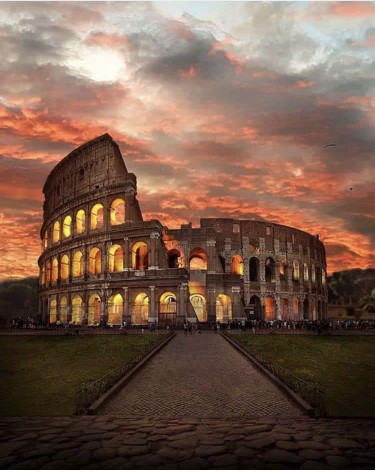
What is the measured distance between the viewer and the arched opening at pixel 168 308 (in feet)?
122

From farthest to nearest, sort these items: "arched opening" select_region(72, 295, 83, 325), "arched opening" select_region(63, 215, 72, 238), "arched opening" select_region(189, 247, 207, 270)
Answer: "arched opening" select_region(63, 215, 72, 238)
"arched opening" select_region(189, 247, 207, 270)
"arched opening" select_region(72, 295, 83, 325)

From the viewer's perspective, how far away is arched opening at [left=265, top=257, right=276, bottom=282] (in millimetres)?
51969

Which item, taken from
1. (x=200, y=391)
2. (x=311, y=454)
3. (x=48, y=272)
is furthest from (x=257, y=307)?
(x=311, y=454)

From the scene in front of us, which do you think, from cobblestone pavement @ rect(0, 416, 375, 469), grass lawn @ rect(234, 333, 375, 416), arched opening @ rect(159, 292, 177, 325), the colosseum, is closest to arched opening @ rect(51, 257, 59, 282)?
the colosseum

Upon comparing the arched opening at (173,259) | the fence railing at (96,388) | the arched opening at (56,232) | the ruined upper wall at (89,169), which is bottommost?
the fence railing at (96,388)

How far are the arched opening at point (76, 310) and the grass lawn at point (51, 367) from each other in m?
14.1

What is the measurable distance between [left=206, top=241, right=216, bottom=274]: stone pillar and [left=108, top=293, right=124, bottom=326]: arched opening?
31.5ft

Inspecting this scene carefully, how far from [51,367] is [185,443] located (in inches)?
496

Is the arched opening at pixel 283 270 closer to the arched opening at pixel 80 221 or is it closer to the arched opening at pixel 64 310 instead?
the arched opening at pixel 80 221

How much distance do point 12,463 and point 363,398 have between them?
9887 mm

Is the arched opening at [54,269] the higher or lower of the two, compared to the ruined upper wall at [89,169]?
lower

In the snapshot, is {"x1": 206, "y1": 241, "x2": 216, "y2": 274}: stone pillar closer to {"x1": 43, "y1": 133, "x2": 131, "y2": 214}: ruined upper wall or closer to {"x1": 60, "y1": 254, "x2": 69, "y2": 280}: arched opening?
{"x1": 43, "y1": 133, "x2": 131, "y2": 214}: ruined upper wall

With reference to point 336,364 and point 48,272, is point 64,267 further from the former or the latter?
point 336,364

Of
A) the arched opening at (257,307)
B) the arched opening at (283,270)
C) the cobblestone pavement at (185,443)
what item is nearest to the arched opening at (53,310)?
the arched opening at (257,307)
